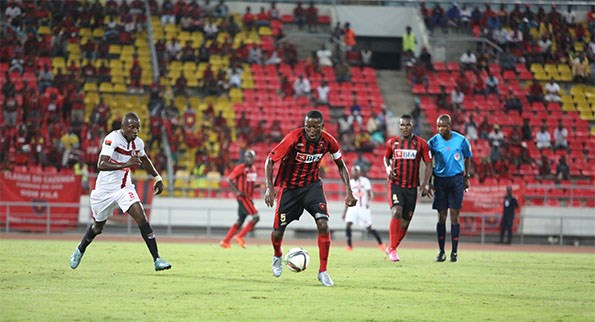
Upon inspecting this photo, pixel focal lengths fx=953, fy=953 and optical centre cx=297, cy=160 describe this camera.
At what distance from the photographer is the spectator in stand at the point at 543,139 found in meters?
35.1

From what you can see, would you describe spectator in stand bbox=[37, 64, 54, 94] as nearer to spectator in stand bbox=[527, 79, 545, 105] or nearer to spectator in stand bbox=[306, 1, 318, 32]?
spectator in stand bbox=[306, 1, 318, 32]

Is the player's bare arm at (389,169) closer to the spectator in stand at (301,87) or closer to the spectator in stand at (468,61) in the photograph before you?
the spectator in stand at (301,87)

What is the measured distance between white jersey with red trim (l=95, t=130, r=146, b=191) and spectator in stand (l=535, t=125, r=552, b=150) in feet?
78.8

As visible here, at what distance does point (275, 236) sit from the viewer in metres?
13.2

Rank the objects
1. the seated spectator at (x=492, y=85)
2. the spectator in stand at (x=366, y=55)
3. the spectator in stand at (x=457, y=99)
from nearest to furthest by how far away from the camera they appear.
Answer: the spectator in stand at (x=457, y=99)
the seated spectator at (x=492, y=85)
the spectator in stand at (x=366, y=55)

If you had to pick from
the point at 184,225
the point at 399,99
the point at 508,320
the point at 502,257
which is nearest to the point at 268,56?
the point at 399,99

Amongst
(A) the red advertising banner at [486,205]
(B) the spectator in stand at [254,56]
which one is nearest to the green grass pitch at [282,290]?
(A) the red advertising banner at [486,205]

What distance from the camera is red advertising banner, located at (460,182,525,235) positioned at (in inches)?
1165

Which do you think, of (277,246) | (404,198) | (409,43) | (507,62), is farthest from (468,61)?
(277,246)

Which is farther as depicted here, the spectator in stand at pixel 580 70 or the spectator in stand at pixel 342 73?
the spectator in stand at pixel 580 70

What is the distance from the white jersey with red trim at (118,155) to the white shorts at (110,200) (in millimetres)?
84

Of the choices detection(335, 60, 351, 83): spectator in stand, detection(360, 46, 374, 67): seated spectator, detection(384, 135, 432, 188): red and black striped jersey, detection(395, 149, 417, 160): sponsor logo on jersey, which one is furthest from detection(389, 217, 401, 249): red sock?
detection(360, 46, 374, 67): seated spectator

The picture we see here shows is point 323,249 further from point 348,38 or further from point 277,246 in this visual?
point 348,38

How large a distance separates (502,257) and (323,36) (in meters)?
22.1
